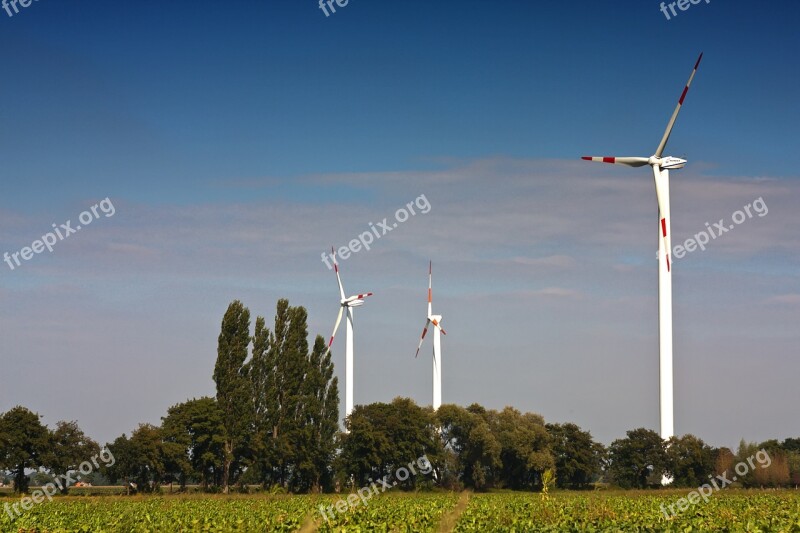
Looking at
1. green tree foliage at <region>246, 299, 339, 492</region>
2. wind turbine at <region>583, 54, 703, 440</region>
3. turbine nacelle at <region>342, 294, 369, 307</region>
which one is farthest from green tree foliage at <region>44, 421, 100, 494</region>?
wind turbine at <region>583, 54, 703, 440</region>

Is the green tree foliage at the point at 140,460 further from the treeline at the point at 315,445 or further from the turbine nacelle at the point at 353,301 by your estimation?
the turbine nacelle at the point at 353,301

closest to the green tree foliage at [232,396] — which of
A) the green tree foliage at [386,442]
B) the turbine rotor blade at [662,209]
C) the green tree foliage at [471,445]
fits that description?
the green tree foliage at [386,442]

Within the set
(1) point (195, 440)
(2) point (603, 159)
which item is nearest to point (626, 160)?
(2) point (603, 159)

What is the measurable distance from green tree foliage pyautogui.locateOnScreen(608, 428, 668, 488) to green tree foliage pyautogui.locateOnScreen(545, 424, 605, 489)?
291 cm

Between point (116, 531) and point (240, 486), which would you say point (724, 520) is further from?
point (240, 486)

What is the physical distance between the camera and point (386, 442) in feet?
380

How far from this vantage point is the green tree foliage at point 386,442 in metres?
115

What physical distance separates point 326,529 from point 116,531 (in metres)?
8.39

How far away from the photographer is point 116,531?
3919 cm

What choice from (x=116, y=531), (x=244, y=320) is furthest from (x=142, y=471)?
(x=116, y=531)

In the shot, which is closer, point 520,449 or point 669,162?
point 669,162

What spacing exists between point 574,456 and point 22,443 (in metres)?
64.3

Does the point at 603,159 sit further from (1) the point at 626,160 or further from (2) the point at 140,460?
(2) the point at 140,460

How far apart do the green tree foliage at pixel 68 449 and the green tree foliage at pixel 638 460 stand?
61.3 metres
